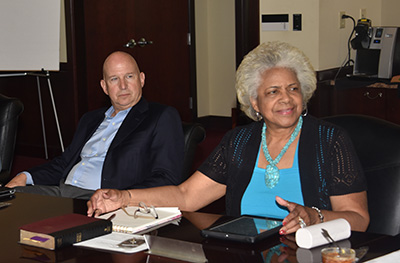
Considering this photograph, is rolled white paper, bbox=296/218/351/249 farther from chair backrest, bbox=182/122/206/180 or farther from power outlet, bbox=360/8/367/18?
power outlet, bbox=360/8/367/18

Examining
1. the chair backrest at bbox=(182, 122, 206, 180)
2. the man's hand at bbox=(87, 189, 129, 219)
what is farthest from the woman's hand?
the chair backrest at bbox=(182, 122, 206, 180)

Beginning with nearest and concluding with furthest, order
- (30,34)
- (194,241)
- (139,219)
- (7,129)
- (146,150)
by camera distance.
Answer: (194,241) < (139,219) < (146,150) < (7,129) < (30,34)

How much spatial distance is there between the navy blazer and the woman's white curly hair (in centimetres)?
59

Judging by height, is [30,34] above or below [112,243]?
above

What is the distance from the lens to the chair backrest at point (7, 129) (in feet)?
11.3

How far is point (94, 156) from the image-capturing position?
2.96 meters

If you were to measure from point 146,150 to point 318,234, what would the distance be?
1371 mm

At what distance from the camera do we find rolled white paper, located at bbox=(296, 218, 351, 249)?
1.53 meters

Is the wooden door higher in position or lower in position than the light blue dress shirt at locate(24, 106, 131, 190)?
higher

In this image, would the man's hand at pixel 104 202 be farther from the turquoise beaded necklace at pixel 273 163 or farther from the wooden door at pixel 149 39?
the wooden door at pixel 149 39

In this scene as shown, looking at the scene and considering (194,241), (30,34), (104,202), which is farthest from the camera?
(30,34)

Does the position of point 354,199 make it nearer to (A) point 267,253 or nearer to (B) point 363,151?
(B) point 363,151

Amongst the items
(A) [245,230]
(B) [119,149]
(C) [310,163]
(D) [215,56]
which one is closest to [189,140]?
(B) [119,149]

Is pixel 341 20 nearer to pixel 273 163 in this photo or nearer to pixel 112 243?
pixel 273 163
